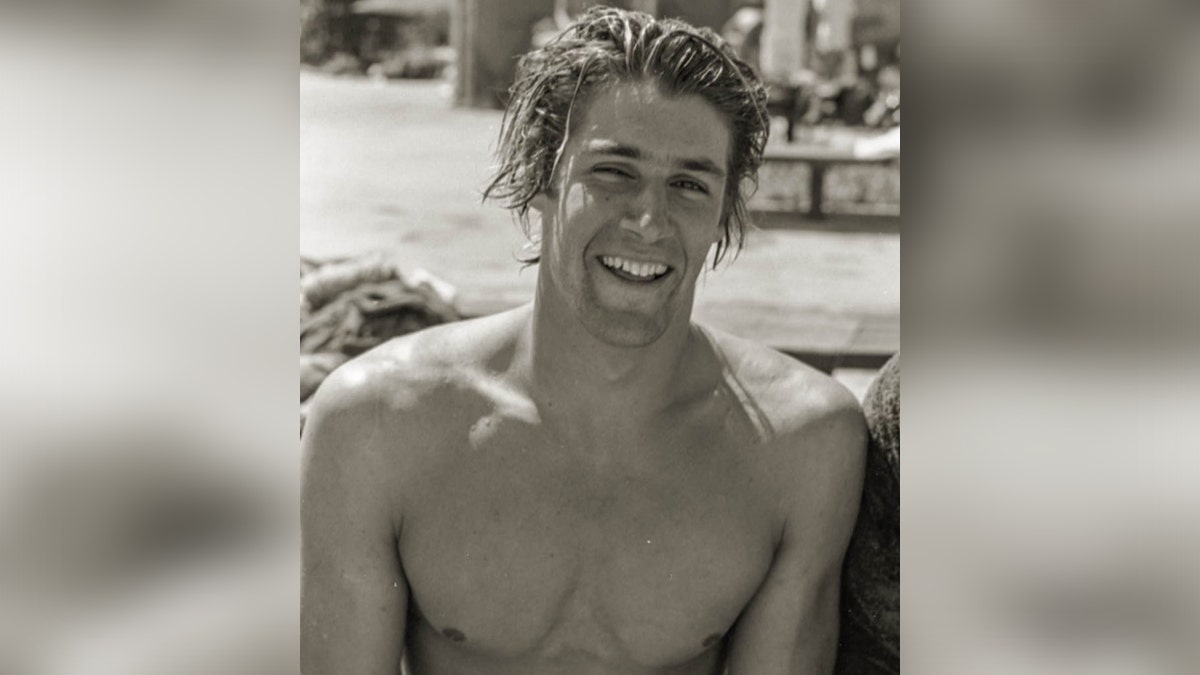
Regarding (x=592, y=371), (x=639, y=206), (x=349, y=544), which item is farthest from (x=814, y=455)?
(x=349, y=544)

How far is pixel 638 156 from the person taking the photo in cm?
147

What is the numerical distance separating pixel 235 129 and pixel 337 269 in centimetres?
197

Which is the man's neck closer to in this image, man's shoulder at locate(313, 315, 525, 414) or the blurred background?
man's shoulder at locate(313, 315, 525, 414)

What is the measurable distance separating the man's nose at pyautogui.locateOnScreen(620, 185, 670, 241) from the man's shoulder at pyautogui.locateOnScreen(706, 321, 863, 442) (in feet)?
0.96

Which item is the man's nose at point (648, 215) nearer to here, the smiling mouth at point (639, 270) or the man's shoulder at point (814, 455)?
the smiling mouth at point (639, 270)

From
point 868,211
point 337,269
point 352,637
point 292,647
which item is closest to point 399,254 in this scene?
point 337,269

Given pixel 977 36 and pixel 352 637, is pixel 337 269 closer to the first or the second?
pixel 352 637

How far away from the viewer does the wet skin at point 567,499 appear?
161cm

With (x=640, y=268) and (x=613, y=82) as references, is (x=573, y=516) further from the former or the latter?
(x=613, y=82)

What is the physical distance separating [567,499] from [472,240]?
2109 millimetres

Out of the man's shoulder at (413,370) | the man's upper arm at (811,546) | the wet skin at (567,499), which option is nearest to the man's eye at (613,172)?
the wet skin at (567,499)

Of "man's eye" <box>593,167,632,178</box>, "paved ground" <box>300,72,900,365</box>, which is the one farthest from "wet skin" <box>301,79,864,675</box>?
"paved ground" <box>300,72,900,365</box>

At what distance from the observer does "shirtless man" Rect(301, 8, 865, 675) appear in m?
1.61

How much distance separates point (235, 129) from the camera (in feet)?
2.62
